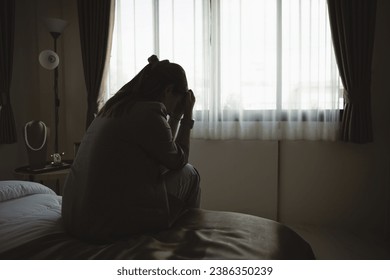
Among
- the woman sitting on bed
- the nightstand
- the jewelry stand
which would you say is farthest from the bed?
the jewelry stand

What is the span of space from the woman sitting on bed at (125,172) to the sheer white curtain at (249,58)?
1429mm

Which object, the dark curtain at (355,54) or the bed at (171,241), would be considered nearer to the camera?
the bed at (171,241)

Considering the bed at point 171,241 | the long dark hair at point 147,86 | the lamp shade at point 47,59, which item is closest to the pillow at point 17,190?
the bed at point 171,241

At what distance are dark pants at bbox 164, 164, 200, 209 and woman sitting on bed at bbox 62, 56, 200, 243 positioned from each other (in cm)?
5

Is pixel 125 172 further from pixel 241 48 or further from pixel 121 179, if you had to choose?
pixel 241 48

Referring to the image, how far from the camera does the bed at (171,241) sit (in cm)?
87

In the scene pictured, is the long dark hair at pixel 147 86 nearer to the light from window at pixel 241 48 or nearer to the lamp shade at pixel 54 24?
the light from window at pixel 241 48

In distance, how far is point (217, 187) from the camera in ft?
8.66

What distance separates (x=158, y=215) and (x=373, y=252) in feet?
5.19

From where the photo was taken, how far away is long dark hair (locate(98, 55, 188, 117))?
3.54 feet

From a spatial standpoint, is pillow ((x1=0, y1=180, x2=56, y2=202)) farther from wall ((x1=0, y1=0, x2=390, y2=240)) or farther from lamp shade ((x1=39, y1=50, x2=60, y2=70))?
wall ((x1=0, y1=0, x2=390, y2=240))

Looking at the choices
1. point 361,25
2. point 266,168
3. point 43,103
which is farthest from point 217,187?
point 43,103

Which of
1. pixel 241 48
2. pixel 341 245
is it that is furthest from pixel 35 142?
pixel 341 245
